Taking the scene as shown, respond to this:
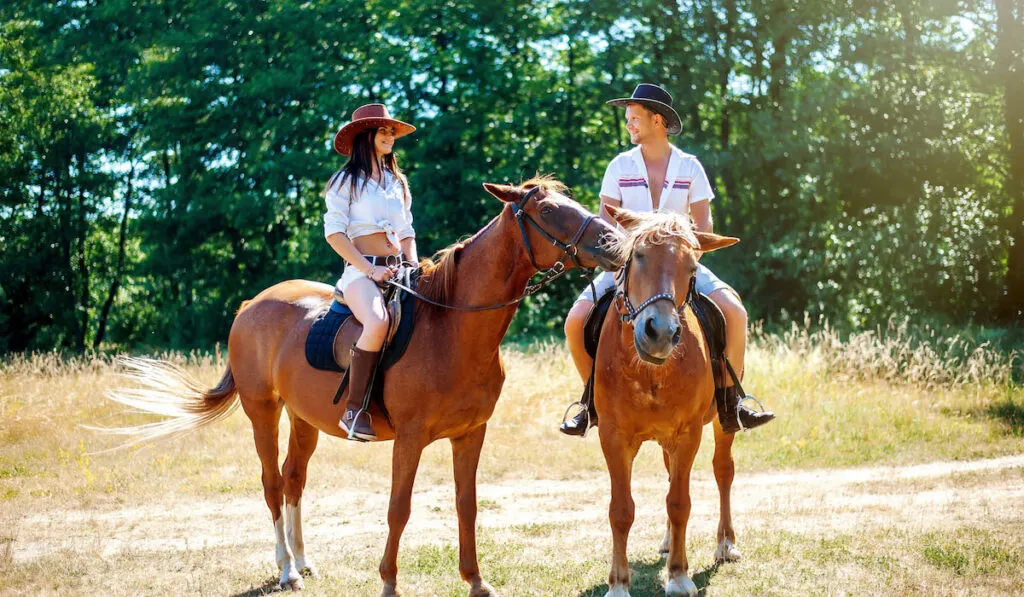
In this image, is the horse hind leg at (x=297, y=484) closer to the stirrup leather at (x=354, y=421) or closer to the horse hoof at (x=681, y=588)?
the stirrup leather at (x=354, y=421)

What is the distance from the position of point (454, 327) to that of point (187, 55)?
889 inches

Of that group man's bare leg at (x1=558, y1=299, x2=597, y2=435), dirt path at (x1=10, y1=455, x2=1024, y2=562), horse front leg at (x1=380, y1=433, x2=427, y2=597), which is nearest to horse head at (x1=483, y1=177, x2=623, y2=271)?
man's bare leg at (x1=558, y1=299, x2=597, y2=435)

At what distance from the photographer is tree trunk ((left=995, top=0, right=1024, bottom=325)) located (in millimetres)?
19906

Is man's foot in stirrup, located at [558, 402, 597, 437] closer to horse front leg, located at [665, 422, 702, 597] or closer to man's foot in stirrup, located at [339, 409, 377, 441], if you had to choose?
horse front leg, located at [665, 422, 702, 597]

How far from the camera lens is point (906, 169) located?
2148 centimetres

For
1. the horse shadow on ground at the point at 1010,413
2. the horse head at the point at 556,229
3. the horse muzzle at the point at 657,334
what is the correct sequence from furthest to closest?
the horse shadow on ground at the point at 1010,413 → the horse head at the point at 556,229 → the horse muzzle at the point at 657,334

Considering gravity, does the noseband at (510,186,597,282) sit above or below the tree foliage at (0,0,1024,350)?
below

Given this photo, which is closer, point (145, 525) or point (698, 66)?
point (145, 525)

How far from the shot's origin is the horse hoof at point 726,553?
6.23 m

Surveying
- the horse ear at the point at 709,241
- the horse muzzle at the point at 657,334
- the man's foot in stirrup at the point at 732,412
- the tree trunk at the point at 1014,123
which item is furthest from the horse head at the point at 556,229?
the tree trunk at the point at 1014,123

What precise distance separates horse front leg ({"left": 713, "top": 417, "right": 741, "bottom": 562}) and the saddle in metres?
2.52

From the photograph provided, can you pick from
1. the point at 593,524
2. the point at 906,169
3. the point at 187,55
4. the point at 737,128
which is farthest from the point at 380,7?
the point at 593,524

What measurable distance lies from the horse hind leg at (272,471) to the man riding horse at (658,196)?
218cm

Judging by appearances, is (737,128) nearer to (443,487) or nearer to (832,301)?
(832,301)
